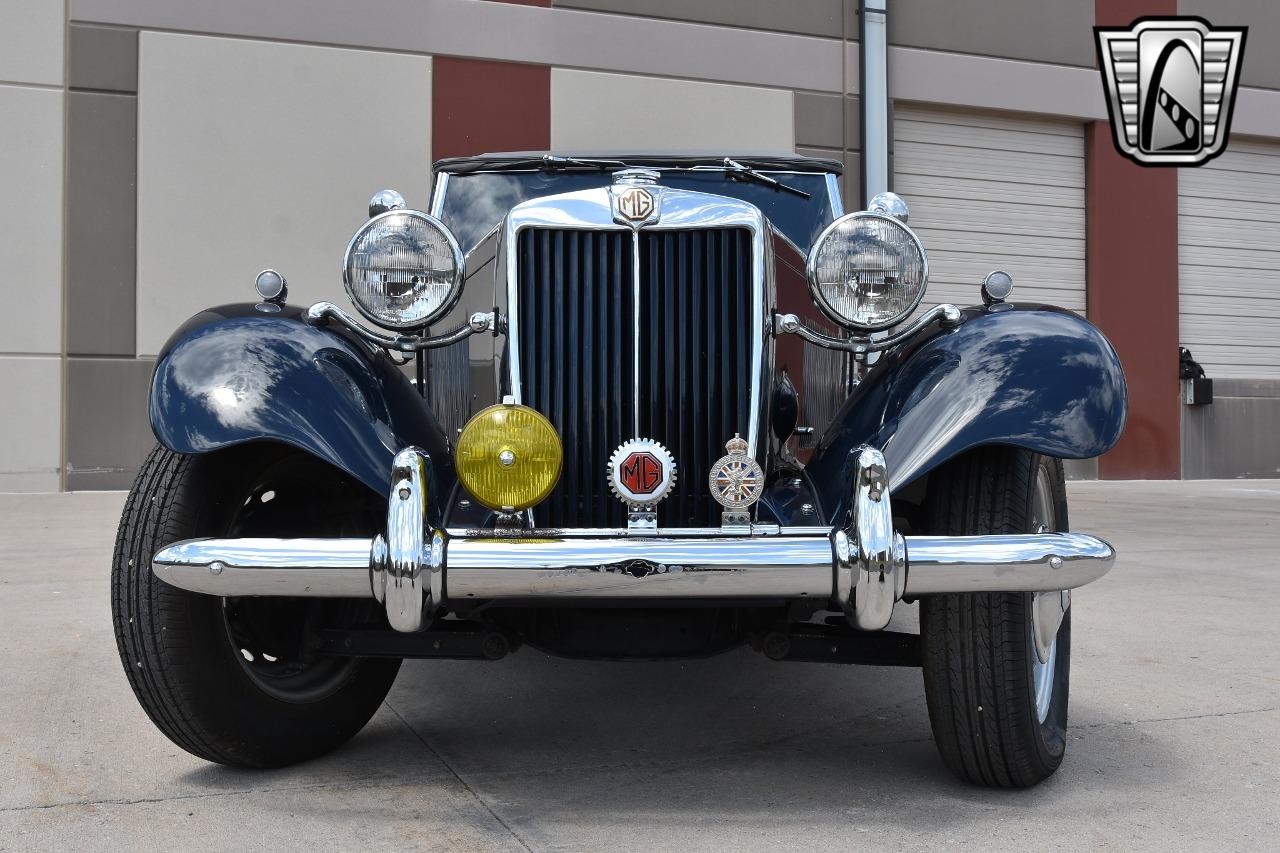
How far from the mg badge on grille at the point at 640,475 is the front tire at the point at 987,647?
0.57 m

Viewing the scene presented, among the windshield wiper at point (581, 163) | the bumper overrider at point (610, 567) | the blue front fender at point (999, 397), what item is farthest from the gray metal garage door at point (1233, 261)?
the bumper overrider at point (610, 567)

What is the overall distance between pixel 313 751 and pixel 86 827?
1.67ft

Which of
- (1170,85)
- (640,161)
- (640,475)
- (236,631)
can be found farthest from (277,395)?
(1170,85)

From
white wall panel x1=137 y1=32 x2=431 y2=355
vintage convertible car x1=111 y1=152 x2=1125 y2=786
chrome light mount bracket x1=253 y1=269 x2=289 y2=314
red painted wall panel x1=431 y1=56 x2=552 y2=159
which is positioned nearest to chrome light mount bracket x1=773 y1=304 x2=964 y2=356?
vintage convertible car x1=111 y1=152 x2=1125 y2=786

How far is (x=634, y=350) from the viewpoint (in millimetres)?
2518

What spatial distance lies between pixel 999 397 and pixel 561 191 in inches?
70.6

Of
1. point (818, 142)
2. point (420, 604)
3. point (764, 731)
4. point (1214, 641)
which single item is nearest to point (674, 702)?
point (764, 731)

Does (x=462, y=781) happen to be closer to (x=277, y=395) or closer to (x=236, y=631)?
(x=236, y=631)

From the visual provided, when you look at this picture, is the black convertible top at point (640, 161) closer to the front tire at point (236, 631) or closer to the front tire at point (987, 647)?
the front tire at point (236, 631)

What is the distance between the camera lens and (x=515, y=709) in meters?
3.10

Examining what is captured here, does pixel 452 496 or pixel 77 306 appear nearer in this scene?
pixel 452 496

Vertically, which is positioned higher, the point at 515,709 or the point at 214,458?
the point at 214,458

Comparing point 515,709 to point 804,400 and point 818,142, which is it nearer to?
point 804,400

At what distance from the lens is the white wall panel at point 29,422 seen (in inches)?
355
